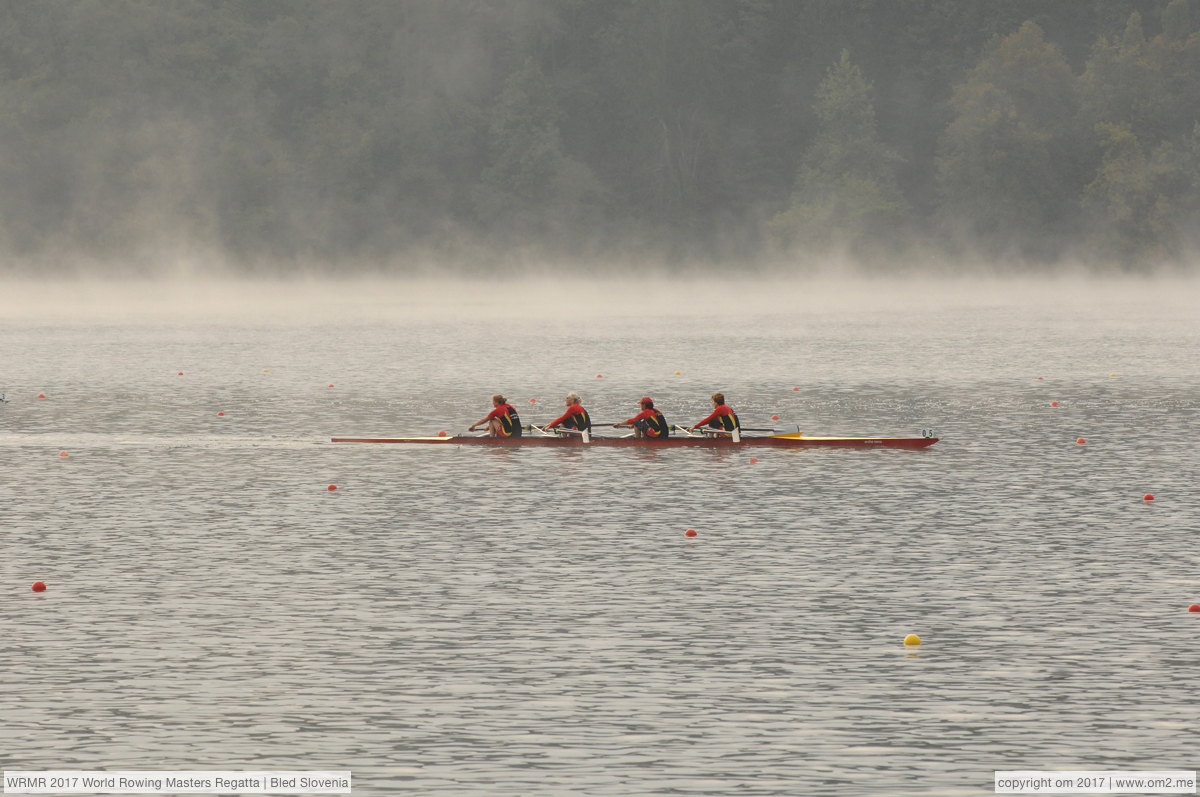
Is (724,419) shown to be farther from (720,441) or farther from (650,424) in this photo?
(650,424)

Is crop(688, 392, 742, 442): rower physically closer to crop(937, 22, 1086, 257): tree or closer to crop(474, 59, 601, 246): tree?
crop(937, 22, 1086, 257): tree

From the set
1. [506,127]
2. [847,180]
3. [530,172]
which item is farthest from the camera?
[506,127]

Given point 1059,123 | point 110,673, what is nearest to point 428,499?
point 110,673

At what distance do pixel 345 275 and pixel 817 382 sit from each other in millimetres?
107328

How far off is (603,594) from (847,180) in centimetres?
12658

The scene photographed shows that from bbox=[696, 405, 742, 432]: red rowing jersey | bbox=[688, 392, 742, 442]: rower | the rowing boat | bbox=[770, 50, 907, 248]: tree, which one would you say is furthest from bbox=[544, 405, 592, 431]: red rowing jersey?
bbox=[770, 50, 907, 248]: tree

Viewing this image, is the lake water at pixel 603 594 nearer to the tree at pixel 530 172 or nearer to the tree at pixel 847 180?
the tree at pixel 847 180

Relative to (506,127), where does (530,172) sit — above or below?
below

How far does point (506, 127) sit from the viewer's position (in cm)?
15112

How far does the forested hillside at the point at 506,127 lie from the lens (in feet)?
491

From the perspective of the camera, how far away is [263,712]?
16531mm

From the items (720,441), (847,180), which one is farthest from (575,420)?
(847,180)

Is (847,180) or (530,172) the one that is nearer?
(847,180)

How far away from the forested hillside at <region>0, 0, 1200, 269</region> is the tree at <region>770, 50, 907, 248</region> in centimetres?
19
